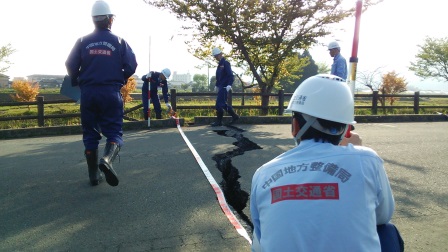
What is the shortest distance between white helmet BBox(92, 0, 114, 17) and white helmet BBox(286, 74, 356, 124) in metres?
2.86

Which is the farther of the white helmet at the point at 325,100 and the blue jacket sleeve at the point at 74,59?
the blue jacket sleeve at the point at 74,59

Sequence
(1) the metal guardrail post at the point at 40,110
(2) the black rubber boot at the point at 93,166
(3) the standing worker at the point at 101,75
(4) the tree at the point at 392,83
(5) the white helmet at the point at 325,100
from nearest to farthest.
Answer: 1. (5) the white helmet at the point at 325,100
2. (3) the standing worker at the point at 101,75
3. (2) the black rubber boot at the point at 93,166
4. (1) the metal guardrail post at the point at 40,110
5. (4) the tree at the point at 392,83

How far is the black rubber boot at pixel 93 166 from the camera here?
3.82 metres

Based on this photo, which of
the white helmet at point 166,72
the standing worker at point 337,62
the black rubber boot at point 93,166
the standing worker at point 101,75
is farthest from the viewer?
the white helmet at point 166,72

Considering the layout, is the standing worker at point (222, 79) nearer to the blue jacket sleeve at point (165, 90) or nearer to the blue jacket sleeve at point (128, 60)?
the blue jacket sleeve at point (165, 90)

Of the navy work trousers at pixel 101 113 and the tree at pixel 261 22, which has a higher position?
the tree at pixel 261 22

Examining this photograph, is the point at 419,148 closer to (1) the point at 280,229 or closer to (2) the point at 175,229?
(2) the point at 175,229

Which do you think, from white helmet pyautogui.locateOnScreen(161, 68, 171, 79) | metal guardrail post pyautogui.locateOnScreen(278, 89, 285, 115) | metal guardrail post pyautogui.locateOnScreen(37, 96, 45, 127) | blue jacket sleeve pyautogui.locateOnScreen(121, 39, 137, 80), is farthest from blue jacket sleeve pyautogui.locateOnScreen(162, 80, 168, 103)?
blue jacket sleeve pyautogui.locateOnScreen(121, 39, 137, 80)

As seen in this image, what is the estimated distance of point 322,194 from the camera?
1203 mm

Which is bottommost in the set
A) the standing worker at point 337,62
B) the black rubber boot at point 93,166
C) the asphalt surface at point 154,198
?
the asphalt surface at point 154,198

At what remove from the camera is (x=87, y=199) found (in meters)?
3.50

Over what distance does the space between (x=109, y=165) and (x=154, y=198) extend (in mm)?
544

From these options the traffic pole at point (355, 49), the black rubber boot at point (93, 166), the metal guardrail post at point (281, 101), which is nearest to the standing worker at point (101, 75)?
the black rubber boot at point (93, 166)

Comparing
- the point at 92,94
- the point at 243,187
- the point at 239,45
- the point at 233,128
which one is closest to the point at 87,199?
the point at 92,94
